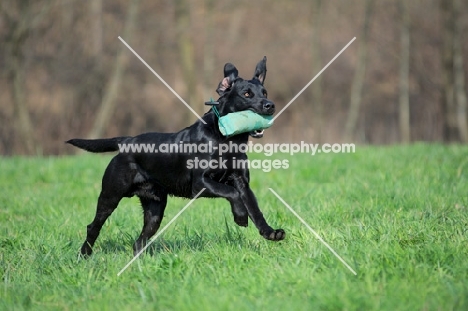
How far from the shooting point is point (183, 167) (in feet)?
17.7

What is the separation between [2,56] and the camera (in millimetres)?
20250

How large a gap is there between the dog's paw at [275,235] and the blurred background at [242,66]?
15.7m

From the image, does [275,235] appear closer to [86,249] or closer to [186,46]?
[86,249]

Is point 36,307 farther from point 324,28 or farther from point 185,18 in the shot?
point 324,28

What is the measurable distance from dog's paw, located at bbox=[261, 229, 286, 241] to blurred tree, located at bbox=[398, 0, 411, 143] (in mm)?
19755

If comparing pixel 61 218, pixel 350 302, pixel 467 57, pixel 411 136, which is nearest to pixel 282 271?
pixel 350 302

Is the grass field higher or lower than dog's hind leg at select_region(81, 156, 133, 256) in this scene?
lower

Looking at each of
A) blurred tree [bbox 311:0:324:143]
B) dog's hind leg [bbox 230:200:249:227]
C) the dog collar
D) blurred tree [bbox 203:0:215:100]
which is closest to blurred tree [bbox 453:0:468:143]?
blurred tree [bbox 311:0:324:143]

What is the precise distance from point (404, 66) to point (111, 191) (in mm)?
19910

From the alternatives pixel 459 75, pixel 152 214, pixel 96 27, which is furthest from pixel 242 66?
pixel 152 214

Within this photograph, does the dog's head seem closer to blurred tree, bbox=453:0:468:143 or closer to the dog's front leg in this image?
the dog's front leg

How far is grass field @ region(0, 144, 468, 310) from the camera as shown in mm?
3742

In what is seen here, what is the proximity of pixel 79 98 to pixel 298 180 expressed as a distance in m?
15.6

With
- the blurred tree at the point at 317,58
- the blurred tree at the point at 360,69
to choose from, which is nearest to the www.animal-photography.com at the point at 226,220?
the blurred tree at the point at 317,58
